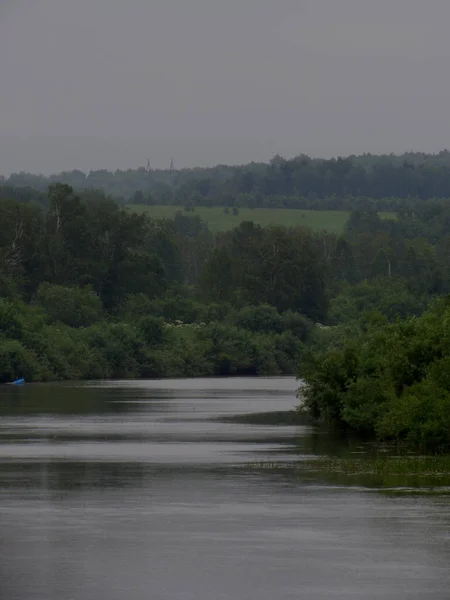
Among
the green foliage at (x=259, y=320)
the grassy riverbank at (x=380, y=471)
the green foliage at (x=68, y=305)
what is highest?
the grassy riverbank at (x=380, y=471)

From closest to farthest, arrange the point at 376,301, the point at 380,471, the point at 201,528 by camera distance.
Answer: the point at 201,528
the point at 380,471
the point at 376,301

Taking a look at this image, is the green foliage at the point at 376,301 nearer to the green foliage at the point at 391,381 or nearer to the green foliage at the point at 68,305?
the green foliage at the point at 68,305

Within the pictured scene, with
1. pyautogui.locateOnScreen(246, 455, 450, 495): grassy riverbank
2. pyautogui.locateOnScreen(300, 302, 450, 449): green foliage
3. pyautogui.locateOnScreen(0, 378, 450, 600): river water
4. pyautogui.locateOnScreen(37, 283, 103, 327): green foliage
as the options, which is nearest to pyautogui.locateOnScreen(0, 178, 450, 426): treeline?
pyautogui.locateOnScreen(37, 283, 103, 327): green foliage

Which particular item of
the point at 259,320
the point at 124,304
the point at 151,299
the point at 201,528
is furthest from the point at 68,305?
the point at 201,528

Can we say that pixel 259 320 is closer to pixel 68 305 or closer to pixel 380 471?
pixel 68 305

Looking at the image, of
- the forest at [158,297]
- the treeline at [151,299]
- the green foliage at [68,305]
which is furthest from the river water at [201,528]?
the green foliage at [68,305]

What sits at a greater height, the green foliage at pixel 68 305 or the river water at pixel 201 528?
the river water at pixel 201 528

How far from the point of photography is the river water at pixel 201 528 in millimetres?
15625

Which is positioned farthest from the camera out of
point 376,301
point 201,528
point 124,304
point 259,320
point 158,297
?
point 376,301

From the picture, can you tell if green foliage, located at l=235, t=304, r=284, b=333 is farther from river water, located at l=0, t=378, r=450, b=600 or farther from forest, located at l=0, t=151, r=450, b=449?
river water, located at l=0, t=378, r=450, b=600

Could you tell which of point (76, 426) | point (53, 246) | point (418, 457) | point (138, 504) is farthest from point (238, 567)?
point (53, 246)

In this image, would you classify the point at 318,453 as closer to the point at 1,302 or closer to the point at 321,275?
the point at 1,302

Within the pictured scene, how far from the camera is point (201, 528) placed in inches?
786

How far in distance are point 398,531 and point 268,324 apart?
104 m
